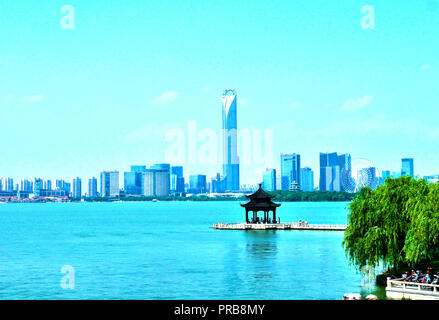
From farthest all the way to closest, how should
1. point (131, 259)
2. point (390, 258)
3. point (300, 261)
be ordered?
point (131, 259) < point (300, 261) < point (390, 258)

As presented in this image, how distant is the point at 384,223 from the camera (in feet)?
85.8

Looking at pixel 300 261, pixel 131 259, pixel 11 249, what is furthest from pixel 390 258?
pixel 11 249

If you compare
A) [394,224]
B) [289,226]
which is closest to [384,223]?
[394,224]

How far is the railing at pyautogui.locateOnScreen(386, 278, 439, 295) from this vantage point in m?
21.0

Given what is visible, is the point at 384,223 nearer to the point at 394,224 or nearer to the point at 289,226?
the point at 394,224

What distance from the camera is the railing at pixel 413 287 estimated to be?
21.0 meters

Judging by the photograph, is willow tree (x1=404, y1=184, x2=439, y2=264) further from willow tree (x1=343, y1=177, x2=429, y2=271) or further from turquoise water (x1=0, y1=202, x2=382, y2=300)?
turquoise water (x1=0, y1=202, x2=382, y2=300)

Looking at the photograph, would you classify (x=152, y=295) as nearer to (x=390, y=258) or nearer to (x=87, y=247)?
(x=390, y=258)

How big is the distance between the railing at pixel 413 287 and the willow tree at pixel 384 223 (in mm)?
1972

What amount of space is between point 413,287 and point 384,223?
4743mm

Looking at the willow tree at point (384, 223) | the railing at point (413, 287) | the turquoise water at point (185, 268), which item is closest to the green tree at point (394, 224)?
the willow tree at point (384, 223)
